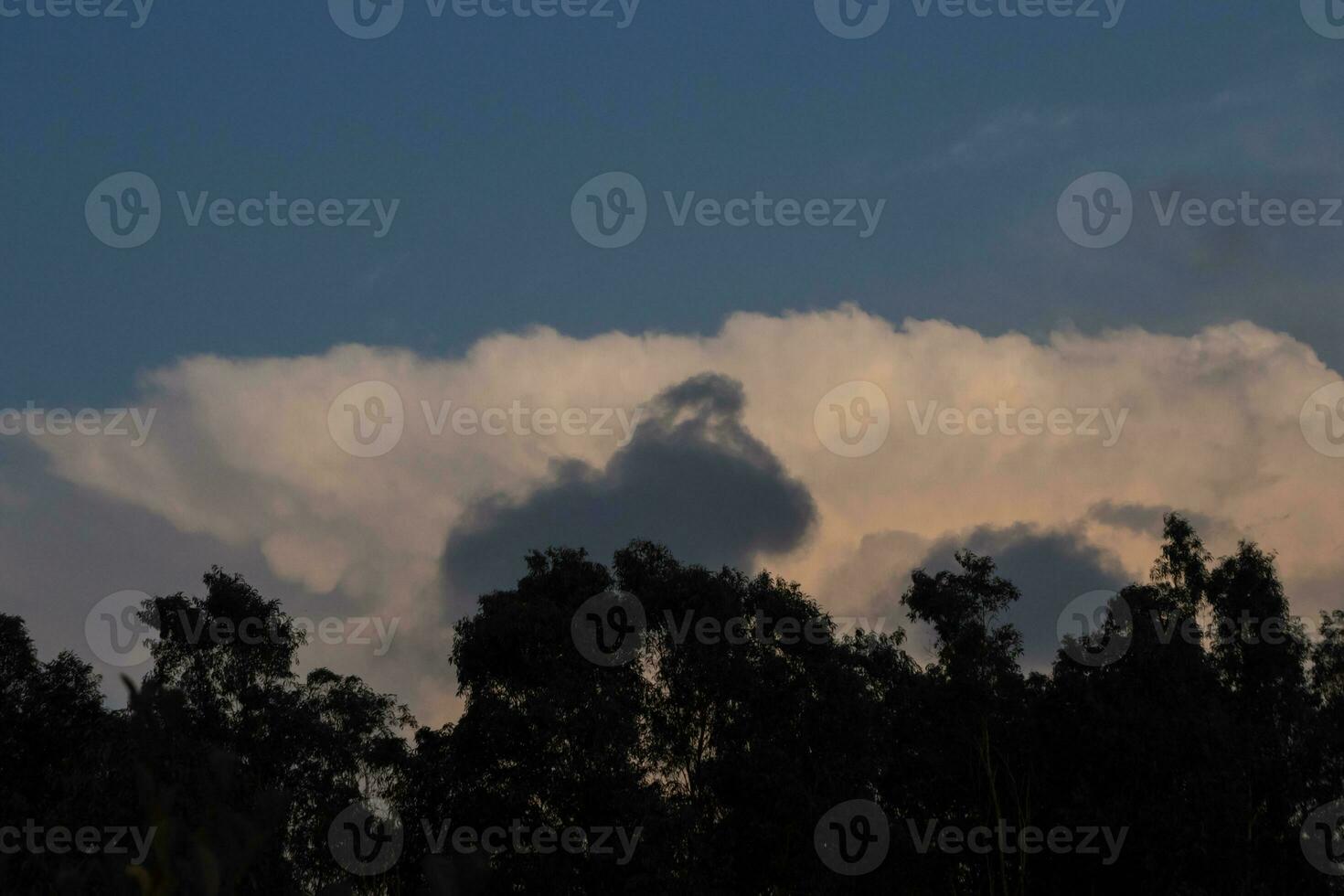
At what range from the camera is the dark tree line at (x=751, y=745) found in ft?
130

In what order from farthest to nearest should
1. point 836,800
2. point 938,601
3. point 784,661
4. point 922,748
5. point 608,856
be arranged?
point 938,601, point 922,748, point 784,661, point 836,800, point 608,856

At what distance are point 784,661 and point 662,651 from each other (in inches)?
171

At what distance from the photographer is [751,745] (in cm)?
4247

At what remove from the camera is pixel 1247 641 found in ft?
157

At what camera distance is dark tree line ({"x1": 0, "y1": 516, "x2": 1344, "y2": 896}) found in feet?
130

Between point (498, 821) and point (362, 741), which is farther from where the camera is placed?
point (362, 741)

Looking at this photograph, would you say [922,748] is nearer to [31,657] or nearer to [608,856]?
[608,856]

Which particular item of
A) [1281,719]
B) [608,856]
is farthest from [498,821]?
[1281,719]

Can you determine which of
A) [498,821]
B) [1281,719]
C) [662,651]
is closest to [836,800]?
[662,651]

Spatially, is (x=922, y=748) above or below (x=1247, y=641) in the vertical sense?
below

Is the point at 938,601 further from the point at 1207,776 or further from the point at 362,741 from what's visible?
the point at 362,741

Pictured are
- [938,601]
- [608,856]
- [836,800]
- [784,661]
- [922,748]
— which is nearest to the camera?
[608,856]

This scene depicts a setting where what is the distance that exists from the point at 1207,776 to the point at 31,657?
4489 centimetres

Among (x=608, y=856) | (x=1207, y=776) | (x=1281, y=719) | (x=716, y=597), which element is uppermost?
(x=716, y=597)
